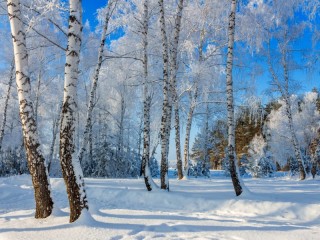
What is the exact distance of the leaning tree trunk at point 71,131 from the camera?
5.07 meters

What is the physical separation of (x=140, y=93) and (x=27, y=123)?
16.7 metres

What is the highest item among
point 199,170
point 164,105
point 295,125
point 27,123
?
point 295,125

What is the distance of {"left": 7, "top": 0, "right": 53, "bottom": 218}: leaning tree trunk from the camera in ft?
18.2

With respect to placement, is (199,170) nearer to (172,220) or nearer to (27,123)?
(172,220)

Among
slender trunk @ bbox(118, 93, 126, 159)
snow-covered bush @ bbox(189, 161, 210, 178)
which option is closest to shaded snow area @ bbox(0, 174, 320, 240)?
slender trunk @ bbox(118, 93, 126, 159)

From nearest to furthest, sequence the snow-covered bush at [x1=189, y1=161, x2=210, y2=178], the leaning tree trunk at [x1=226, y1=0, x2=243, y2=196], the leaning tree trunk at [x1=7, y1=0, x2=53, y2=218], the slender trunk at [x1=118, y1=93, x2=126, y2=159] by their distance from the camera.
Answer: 1. the leaning tree trunk at [x1=7, y1=0, x2=53, y2=218]
2. the leaning tree trunk at [x1=226, y1=0, x2=243, y2=196]
3. the slender trunk at [x1=118, y1=93, x2=126, y2=159]
4. the snow-covered bush at [x1=189, y1=161, x2=210, y2=178]

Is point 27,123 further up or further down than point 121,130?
further down

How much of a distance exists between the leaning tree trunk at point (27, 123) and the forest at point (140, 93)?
0.7 inches

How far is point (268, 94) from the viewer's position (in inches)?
690

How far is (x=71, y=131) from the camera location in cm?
512

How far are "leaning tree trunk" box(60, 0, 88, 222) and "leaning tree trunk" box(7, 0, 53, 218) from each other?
75 cm

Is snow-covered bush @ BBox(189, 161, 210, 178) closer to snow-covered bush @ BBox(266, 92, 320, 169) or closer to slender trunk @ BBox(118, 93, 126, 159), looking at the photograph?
slender trunk @ BBox(118, 93, 126, 159)

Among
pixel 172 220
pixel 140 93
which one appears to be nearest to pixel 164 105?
pixel 172 220

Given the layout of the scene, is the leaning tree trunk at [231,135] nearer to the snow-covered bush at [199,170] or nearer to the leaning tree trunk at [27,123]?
the leaning tree trunk at [27,123]
